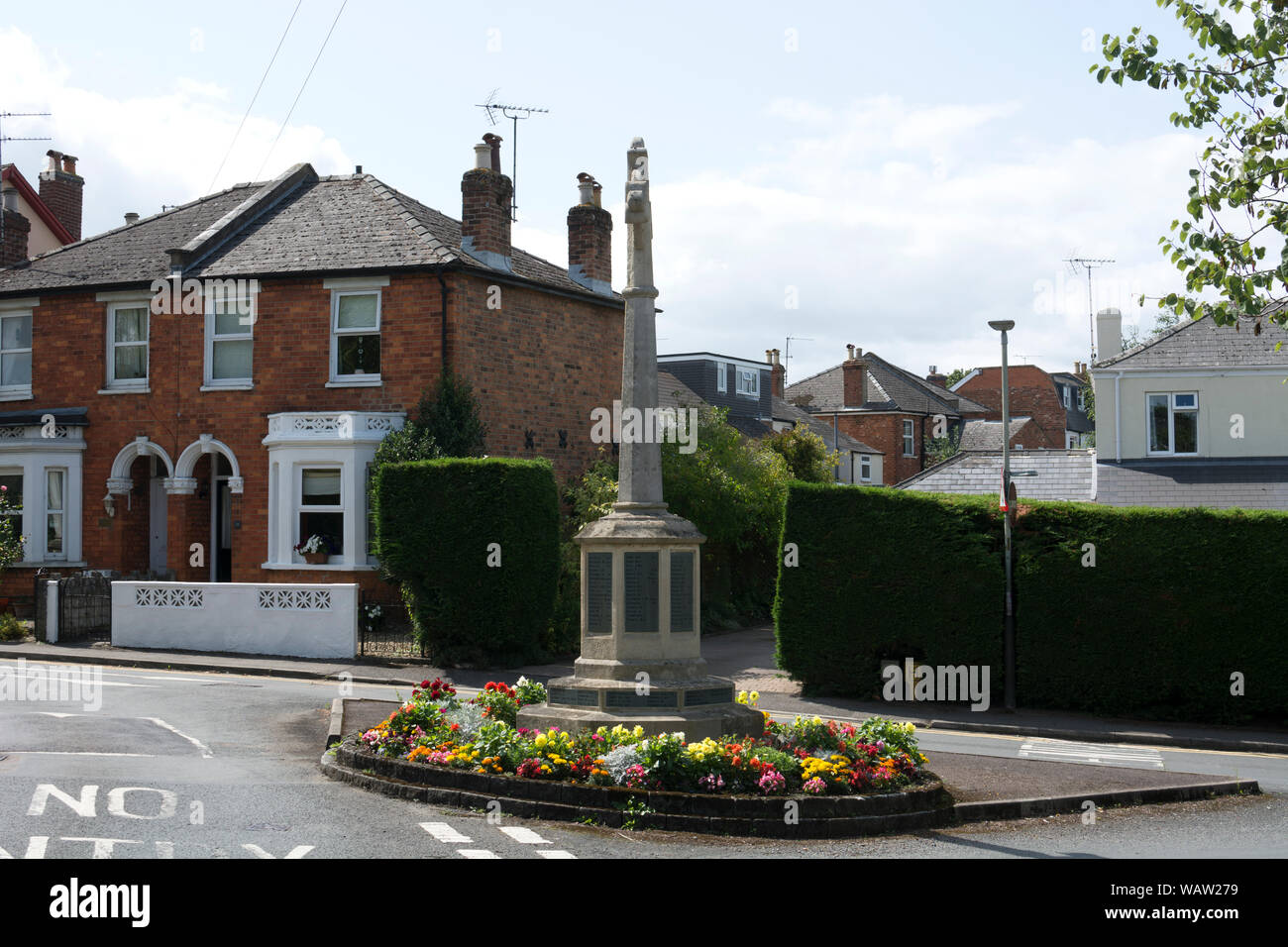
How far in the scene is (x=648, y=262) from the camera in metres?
12.6

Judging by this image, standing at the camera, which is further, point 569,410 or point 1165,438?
point 1165,438

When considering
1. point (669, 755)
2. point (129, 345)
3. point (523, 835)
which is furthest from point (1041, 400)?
point (523, 835)

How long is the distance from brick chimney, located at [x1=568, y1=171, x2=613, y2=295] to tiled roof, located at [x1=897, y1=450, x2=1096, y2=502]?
367 inches

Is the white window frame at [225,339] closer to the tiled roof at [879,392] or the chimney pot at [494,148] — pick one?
the chimney pot at [494,148]

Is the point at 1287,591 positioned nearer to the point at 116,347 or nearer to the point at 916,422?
the point at 116,347

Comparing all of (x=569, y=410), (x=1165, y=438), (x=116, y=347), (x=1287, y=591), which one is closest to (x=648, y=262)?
(x=1287, y=591)

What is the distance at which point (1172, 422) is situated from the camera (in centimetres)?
3203

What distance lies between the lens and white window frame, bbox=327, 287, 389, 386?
1038 inches

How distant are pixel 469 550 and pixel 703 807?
11959mm

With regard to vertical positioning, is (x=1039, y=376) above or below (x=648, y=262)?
above

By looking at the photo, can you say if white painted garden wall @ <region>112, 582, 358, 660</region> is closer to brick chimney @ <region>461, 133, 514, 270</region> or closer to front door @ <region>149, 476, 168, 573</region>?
front door @ <region>149, 476, 168, 573</region>

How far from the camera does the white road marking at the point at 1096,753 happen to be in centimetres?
1455
